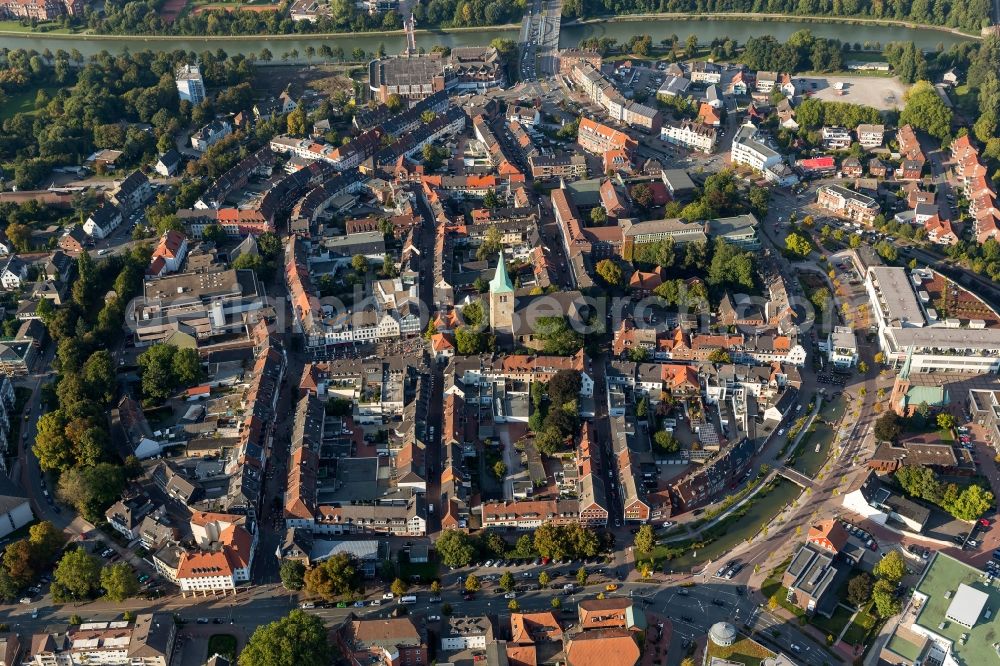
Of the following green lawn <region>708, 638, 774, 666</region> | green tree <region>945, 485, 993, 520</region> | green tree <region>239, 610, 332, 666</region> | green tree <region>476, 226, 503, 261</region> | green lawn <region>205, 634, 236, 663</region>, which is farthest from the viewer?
green tree <region>476, 226, 503, 261</region>

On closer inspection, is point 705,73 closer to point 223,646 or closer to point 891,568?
point 891,568

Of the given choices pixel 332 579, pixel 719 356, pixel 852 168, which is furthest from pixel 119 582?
pixel 852 168

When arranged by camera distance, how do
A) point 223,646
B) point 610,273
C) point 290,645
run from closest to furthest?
1. point 290,645
2. point 223,646
3. point 610,273

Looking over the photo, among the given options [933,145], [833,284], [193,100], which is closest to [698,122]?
[933,145]

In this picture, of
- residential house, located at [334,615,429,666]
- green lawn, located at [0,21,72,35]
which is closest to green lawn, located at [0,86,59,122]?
green lawn, located at [0,21,72,35]

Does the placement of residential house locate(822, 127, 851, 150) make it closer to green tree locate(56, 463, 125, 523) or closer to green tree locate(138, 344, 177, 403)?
green tree locate(138, 344, 177, 403)

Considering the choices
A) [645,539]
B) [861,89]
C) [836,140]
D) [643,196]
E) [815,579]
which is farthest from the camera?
[861,89]

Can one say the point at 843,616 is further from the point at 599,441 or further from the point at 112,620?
the point at 112,620
